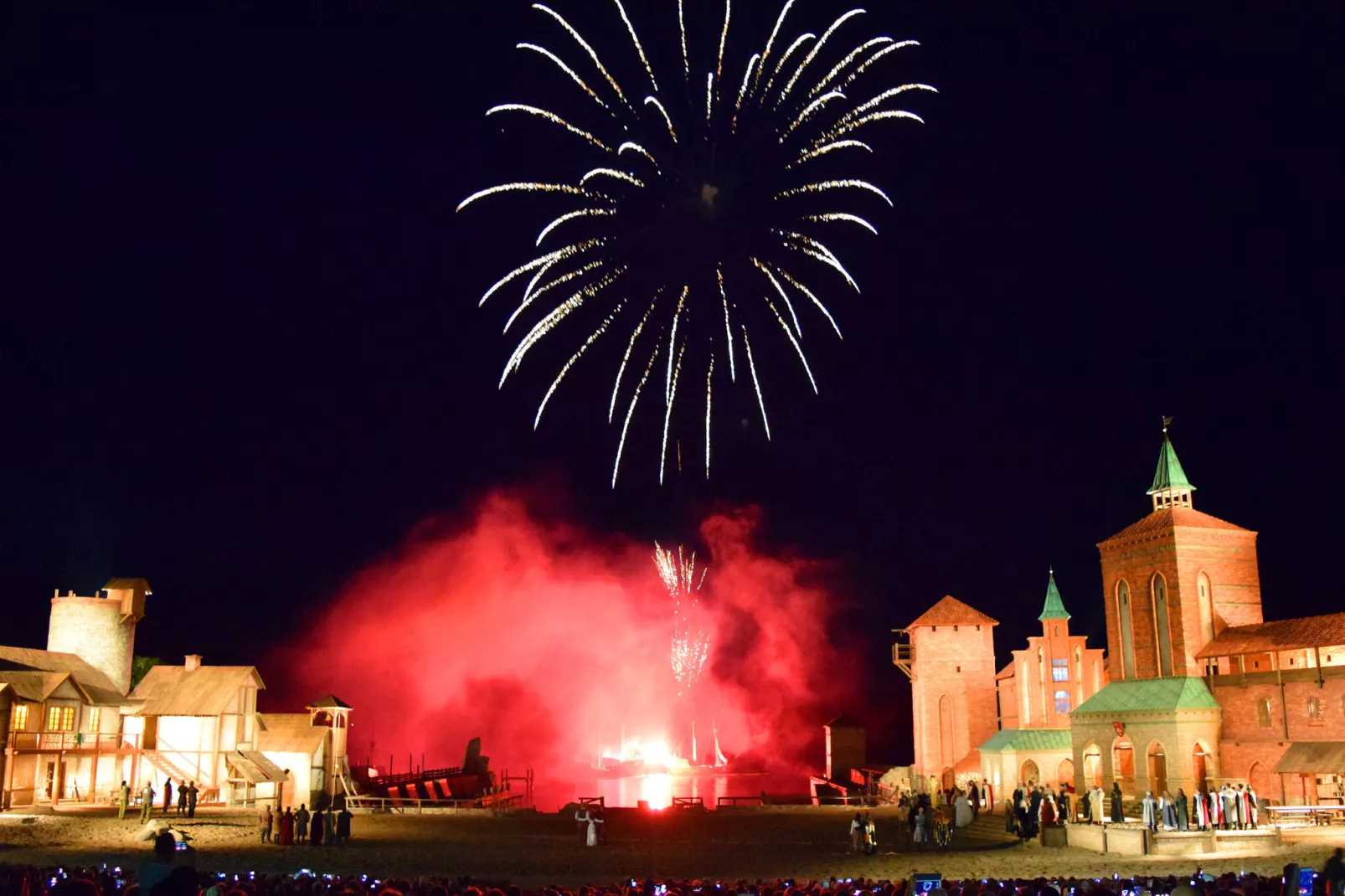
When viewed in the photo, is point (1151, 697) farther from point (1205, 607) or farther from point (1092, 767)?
point (1092, 767)

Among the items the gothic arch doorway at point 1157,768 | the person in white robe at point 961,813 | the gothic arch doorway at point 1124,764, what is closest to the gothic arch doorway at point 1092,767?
the gothic arch doorway at point 1124,764

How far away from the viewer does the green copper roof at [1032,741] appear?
4803cm

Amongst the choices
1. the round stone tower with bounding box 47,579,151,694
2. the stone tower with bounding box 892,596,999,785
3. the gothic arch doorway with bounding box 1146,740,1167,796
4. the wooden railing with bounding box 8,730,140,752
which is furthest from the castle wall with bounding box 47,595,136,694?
the gothic arch doorway with bounding box 1146,740,1167,796

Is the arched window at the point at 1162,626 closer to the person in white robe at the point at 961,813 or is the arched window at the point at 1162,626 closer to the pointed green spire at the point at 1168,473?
the pointed green spire at the point at 1168,473

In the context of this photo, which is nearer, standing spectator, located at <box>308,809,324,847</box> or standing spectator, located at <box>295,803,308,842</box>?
standing spectator, located at <box>308,809,324,847</box>

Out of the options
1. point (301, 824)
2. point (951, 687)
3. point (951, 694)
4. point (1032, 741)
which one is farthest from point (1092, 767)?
point (301, 824)

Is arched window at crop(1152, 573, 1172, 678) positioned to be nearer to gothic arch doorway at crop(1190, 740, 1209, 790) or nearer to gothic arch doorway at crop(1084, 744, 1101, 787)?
gothic arch doorway at crop(1190, 740, 1209, 790)

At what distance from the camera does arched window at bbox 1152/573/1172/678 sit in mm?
42438

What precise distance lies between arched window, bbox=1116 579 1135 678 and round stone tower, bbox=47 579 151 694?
1644 inches

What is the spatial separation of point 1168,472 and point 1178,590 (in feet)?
19.7

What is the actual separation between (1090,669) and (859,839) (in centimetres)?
3519

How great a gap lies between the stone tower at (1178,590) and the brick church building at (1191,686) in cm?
5

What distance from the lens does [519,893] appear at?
1145 cm

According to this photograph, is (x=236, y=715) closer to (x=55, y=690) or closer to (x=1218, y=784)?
(x=55, y=690)
